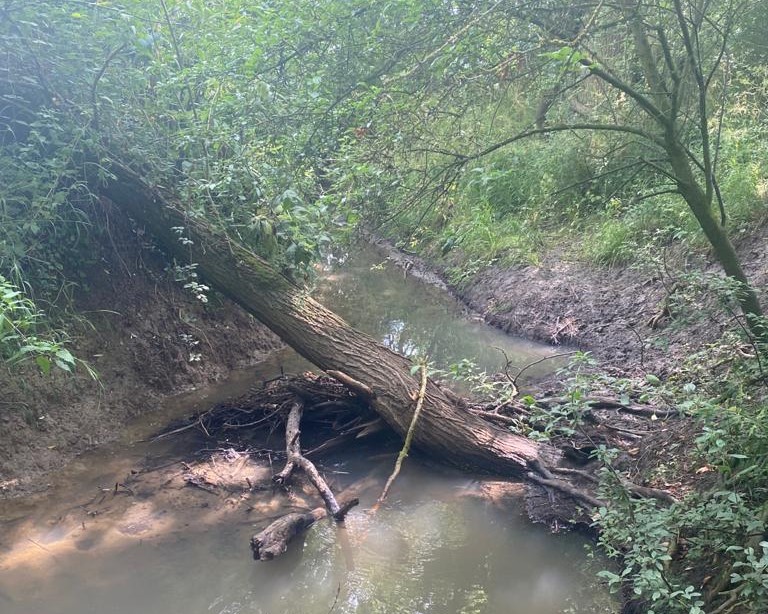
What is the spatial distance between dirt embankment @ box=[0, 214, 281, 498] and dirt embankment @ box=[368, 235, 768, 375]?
305cm

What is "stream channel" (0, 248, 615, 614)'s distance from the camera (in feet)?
11.5

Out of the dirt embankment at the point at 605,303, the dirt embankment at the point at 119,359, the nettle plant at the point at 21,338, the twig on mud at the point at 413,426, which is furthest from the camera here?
the dirt embankment at the point at 605,303

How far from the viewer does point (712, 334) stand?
517 centimetres

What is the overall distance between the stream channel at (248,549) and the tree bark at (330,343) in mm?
235

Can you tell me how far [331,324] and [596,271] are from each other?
3.74 meters

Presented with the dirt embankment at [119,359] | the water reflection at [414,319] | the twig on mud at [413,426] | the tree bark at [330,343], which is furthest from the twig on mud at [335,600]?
the water reflection at [414,319]

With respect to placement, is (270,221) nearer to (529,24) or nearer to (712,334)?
(529,24)

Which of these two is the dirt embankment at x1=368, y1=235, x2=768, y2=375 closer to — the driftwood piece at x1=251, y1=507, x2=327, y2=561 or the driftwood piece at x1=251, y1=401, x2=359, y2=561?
the driftwood piece at x1=251, y1=401, x2=359, y2=561

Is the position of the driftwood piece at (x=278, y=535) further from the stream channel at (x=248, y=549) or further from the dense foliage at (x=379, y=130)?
the dense foliage at (x=379, y=130)

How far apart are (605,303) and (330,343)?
11.2ft

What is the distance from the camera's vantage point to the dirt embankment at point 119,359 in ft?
15.8

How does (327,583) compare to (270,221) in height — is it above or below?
below

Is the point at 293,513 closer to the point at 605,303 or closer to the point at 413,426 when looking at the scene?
the point at 413,426

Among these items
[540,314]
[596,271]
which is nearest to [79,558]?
[540,314]
